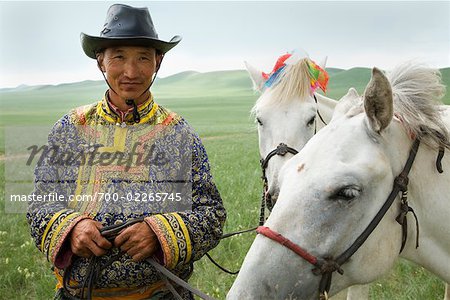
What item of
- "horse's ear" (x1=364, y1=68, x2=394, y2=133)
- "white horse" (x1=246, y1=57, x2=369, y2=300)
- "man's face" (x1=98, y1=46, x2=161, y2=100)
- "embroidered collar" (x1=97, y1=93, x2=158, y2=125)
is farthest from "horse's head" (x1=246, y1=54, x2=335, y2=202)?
"horse's ear" (x1=364, y1=68, x2=394, y2=133)

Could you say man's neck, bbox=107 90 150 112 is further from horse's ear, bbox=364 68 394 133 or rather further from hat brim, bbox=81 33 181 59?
horse's ear, bbox=364 68 394 133

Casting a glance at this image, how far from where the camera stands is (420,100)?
2.15 meters

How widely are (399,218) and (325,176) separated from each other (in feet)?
1.66

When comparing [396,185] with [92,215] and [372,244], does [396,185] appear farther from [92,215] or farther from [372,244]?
[92,215]

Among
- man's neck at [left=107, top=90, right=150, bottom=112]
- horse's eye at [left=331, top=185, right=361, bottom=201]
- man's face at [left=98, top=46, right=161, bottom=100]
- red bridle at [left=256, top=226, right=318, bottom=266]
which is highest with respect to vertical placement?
man's face at [left=98, top=46, right=161, bottom=100]

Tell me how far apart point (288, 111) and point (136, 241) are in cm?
228

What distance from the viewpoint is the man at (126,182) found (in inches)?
85.4

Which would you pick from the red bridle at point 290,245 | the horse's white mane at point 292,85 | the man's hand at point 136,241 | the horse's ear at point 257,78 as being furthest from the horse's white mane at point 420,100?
the horse's ear at point 257,78

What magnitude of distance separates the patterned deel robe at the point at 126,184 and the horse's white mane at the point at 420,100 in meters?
1.15

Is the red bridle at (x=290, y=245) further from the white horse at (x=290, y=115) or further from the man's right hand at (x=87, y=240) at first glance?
the white horse at (x=290, y=115)

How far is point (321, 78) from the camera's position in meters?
4.34

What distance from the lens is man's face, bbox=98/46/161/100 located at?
7.73ft

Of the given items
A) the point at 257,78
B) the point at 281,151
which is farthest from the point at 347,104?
the point at 257,78

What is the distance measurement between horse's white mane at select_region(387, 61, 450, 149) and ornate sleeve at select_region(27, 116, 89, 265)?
1.78 m
